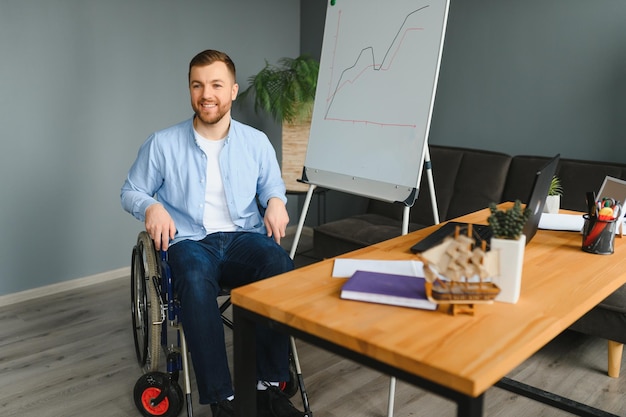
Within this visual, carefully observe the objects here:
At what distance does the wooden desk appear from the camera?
104 cm

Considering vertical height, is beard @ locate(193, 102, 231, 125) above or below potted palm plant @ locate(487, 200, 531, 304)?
above

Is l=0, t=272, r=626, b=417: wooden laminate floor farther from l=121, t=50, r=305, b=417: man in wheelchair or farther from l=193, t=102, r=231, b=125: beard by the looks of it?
l=193, t=102, r=231, b=125: beard

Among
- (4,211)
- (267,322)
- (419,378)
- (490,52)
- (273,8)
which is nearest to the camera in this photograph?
(419,378)

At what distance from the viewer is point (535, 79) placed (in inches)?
138

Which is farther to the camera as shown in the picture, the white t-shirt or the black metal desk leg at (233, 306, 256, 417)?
the white t-shirt

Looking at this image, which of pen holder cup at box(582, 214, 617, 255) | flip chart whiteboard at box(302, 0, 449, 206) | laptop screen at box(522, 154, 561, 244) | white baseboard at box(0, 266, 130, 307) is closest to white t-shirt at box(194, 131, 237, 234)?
flip chart whiteboard at box(302, 0, 449, 206)

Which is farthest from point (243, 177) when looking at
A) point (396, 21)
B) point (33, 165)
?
point (33, 165)

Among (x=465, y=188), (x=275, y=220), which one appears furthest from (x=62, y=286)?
(x=465, y=188)

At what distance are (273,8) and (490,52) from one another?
1633mm

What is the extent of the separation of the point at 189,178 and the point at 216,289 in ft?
1.54

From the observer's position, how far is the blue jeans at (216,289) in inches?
75.9

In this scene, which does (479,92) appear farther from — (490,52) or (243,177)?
(243,177)

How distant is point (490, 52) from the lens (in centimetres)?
367

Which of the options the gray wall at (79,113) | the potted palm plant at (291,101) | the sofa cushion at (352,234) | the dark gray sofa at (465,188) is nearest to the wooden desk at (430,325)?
the dark gray sofa at (465,188)
